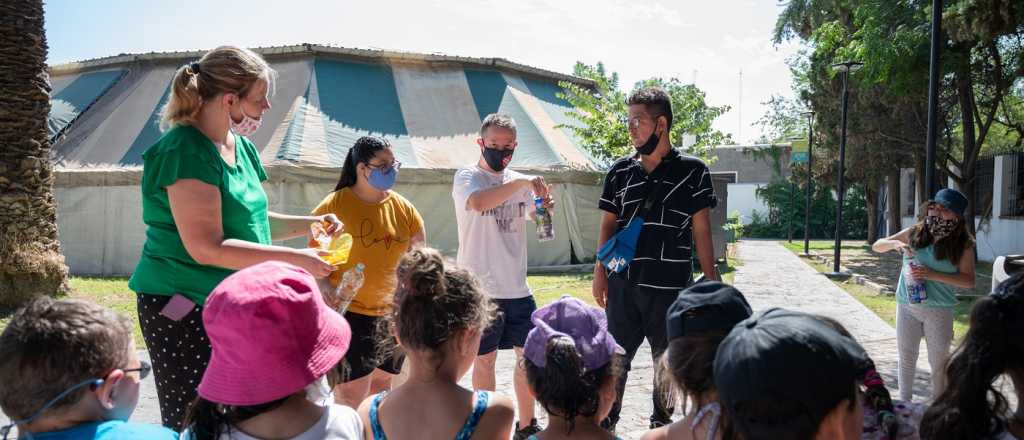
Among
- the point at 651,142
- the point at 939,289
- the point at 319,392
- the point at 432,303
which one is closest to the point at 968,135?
the point at 939,289

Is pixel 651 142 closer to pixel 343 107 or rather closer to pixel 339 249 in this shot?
pixel 339 249

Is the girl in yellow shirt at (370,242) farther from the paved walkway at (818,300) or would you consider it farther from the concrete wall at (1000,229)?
the concrete wall at (1000,229)

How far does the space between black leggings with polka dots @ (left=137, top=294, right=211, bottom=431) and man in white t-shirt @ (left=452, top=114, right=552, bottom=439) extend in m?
1.77

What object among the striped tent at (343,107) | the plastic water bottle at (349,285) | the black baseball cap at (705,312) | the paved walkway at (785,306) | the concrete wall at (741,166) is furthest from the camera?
the concrete wall at (741,166)

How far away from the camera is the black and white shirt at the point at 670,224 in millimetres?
3938

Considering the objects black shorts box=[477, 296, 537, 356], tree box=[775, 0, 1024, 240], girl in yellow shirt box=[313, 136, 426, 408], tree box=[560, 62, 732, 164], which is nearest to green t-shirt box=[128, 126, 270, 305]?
girl in yellow shirt box=[313, 136, 426, 408]

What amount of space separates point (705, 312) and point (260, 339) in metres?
1.40

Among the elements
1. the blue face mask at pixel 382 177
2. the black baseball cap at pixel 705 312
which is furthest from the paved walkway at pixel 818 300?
the blue face mask at pixel 382 177

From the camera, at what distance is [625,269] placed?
13.1 ft

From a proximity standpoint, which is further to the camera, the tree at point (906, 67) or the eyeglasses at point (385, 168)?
the tree at point (906, 67)

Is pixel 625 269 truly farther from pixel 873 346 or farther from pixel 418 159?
pixel 418 159

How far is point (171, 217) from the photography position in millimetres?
2596

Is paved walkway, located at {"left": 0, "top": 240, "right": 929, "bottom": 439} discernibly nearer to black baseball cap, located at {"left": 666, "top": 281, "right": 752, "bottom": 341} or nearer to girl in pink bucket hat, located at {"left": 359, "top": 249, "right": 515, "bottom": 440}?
black baseball cap, located at {"left": 666, "top": 281, "right": 752, "bottom": 341}

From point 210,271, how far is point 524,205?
2231 millimetres
